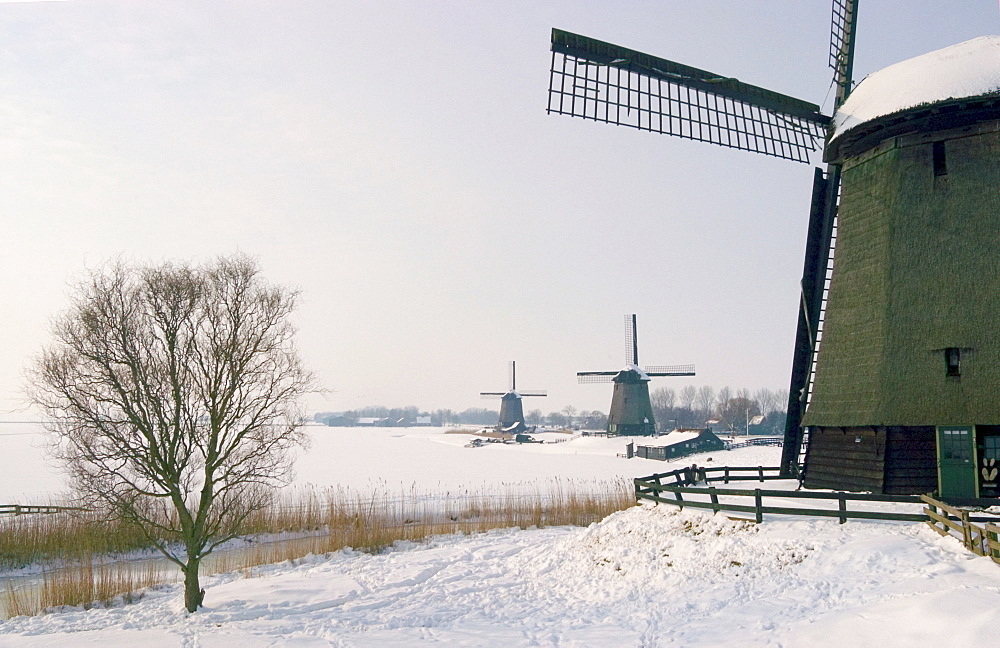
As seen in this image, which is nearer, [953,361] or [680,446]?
[953,361]

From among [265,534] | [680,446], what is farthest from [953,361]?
[680,446]

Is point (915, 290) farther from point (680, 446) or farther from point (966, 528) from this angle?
point (680, 446)

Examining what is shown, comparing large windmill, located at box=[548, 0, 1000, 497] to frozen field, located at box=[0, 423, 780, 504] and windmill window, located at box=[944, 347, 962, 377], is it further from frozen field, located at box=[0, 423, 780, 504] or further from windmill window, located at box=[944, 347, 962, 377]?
frozen field, located at box=[0, 423, 780, 504]

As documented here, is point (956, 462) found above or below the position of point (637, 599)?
above

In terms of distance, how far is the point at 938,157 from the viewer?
47.3 ft

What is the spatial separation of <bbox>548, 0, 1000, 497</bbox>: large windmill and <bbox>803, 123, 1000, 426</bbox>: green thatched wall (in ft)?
0.08

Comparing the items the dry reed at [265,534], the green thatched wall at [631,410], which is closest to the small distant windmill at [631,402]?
the green thatched wall at [631,410]

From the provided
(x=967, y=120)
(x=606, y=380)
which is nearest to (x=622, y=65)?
(x=967, y=120)

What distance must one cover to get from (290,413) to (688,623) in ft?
30.1

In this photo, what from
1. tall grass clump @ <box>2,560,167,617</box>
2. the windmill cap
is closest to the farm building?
the windmill cap

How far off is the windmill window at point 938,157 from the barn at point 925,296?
3 cm

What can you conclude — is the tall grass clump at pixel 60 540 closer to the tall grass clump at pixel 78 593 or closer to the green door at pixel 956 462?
the tall grass clump at pixel 78 593

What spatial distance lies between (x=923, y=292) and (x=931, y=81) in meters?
4.58

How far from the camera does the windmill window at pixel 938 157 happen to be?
14359 millimetres
